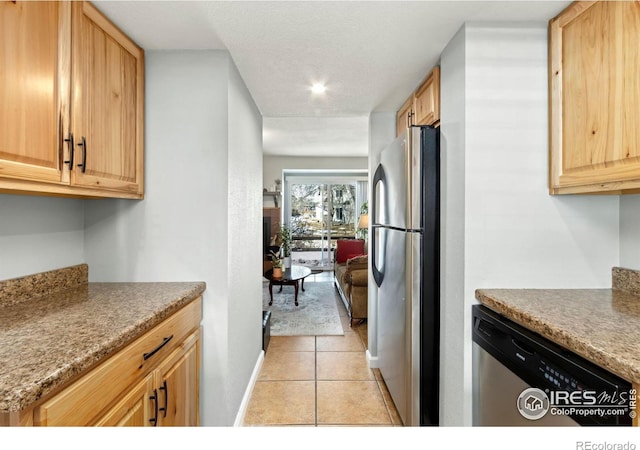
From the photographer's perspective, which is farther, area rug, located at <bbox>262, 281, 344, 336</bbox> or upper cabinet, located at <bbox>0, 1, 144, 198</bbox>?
area rug, located at <bbox>262, 281, 344, 336</bbox>

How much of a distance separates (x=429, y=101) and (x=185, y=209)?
1589mm

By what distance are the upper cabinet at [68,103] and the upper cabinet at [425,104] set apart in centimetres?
165

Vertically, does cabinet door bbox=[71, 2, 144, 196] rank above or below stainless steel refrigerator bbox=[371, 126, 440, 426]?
above

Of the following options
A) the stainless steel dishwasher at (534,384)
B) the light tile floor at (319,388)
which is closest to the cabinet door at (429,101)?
the stainless steel dishwasher at (534,384)

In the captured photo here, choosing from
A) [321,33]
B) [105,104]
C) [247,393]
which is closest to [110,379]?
[105,104]

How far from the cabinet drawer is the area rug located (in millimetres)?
2354

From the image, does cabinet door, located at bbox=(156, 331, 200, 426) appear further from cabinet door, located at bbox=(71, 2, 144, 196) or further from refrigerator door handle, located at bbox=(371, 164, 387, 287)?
refrigerator door handle, located at bbox=(371, 164, 387, 287)

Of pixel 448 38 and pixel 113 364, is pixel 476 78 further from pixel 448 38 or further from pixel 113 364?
pixel 113 364

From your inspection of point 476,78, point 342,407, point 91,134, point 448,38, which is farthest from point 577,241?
point 91,134

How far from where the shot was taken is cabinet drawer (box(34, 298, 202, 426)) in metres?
0.83

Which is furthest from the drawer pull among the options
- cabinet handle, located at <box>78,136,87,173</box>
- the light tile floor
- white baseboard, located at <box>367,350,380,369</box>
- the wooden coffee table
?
the wooden coffee table

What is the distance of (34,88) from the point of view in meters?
1.13
